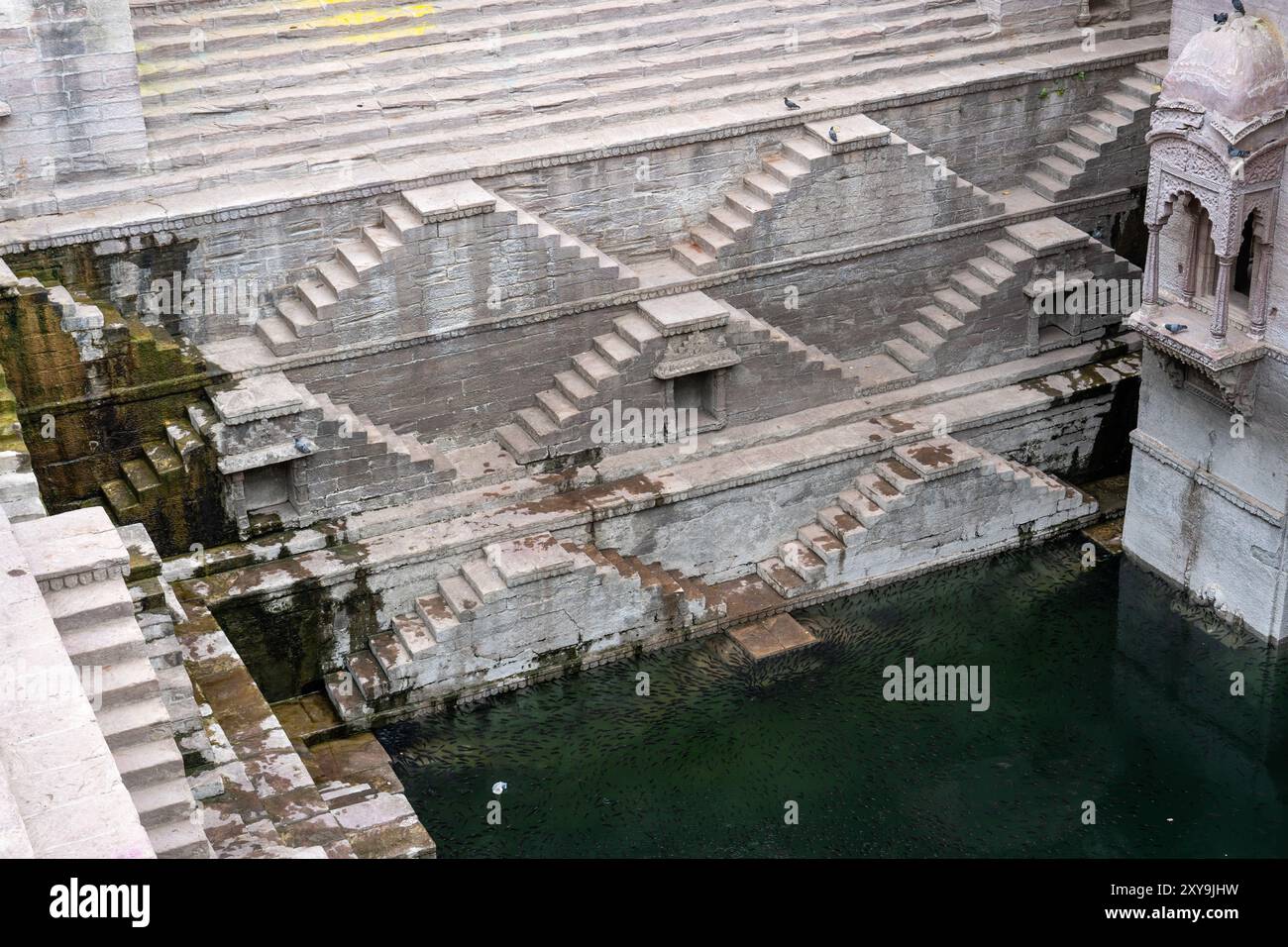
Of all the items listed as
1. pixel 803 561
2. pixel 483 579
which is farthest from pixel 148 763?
pixel 803 561

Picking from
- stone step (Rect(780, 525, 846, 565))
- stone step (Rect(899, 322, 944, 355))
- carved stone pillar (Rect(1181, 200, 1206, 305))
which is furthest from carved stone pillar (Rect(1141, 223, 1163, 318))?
stone step (Rect(780, 525, 846, 565))

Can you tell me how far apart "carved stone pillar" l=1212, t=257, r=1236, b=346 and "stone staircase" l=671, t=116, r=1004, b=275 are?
5.02 metres

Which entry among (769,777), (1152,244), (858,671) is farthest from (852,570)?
(1152,244)

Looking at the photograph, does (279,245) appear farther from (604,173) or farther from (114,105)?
(604,173)

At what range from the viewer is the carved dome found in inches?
882

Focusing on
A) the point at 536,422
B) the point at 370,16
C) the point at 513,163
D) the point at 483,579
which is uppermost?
the point at 370,16

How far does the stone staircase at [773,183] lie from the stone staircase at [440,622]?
4861 mm

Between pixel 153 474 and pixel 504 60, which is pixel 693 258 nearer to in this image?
pixel 504 60

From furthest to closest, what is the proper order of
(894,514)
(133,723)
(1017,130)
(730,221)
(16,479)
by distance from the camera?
(1017,130), (730,221), (894,514), (16,479), (133,723)

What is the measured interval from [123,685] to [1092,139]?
17.9 m

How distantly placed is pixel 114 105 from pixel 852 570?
11.2 m

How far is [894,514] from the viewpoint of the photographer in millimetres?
26062
